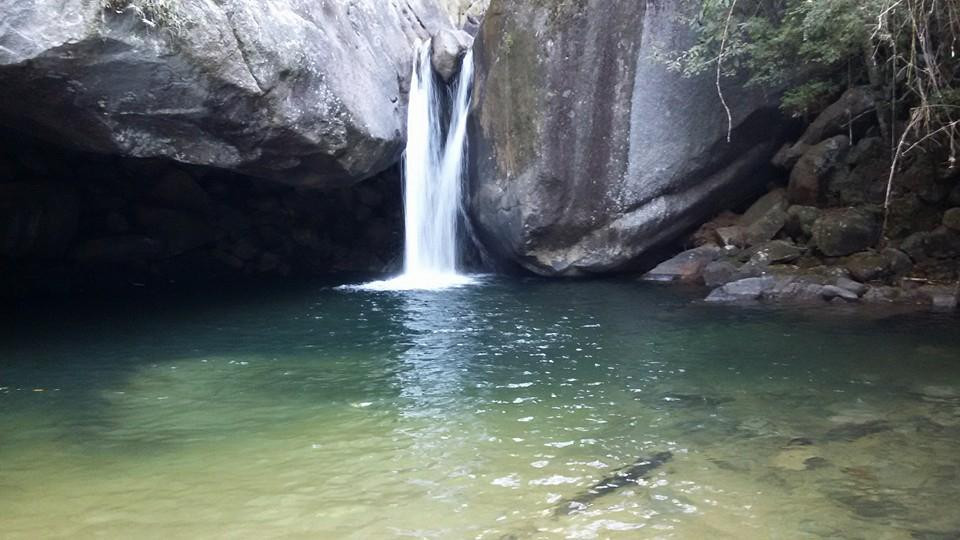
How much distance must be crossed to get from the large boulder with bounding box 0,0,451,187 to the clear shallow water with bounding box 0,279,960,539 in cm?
282

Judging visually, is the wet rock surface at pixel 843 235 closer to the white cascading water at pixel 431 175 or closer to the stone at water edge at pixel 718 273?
the stone at water edge at pixel 718 273

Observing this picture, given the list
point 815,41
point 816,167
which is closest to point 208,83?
point 815,41

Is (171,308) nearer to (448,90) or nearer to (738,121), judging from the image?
(448,90)

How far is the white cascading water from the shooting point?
18.0 metres

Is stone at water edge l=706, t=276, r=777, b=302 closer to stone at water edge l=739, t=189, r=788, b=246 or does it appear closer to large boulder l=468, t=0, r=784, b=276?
stone at water edge l=739, t=189, r=788, b=246

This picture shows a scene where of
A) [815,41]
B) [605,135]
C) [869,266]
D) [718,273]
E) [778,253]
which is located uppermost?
[815,41]

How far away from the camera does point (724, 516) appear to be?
540 cm

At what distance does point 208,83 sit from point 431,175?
294 inches

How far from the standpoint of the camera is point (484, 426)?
24.5 feet

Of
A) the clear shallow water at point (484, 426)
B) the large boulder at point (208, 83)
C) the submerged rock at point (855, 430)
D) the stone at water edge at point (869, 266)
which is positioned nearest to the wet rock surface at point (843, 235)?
the stone at water edge at point (869, 266)


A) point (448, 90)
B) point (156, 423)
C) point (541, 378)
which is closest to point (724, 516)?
point (541, 378)

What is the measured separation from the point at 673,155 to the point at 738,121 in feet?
4.12

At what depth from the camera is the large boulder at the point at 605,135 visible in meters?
15.7

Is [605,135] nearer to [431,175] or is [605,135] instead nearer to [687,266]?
[687,266]
